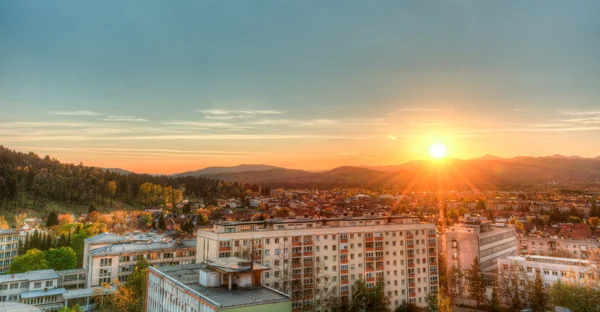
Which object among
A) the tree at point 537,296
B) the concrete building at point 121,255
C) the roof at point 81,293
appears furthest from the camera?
the concrete building at point 121,255

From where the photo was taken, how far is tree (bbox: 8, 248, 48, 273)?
157ft

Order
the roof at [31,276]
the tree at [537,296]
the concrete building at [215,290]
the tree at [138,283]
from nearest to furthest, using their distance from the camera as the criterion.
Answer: the concrete building at [215,290]
the tree at [138,283]
the tree at [537,296]
the roof at [31,276]

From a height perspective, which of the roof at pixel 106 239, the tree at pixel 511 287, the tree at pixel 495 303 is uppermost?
the roof at pixel 106 239

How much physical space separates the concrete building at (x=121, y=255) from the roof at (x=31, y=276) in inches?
154

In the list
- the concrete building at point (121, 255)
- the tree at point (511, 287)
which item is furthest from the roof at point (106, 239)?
the tree at point (511, 287)

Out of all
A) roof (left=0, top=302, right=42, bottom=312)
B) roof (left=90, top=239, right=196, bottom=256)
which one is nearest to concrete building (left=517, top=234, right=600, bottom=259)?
roof (left=90, top=239, right=196, bottom=256)

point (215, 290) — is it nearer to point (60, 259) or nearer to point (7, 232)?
point (60, 259)

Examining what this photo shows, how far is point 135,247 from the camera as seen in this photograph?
49062mm

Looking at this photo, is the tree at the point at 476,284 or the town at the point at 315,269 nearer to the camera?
the town at the point at 315,269

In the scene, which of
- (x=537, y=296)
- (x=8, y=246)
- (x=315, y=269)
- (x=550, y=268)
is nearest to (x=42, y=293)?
(x=8, y=246)

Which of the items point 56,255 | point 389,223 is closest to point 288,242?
point 389,223

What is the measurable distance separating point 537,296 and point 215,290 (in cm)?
3465

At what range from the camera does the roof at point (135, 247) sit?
46.3 metres

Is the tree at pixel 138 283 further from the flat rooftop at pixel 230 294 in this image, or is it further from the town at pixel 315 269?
the flat rooftop at pixel 230 294
